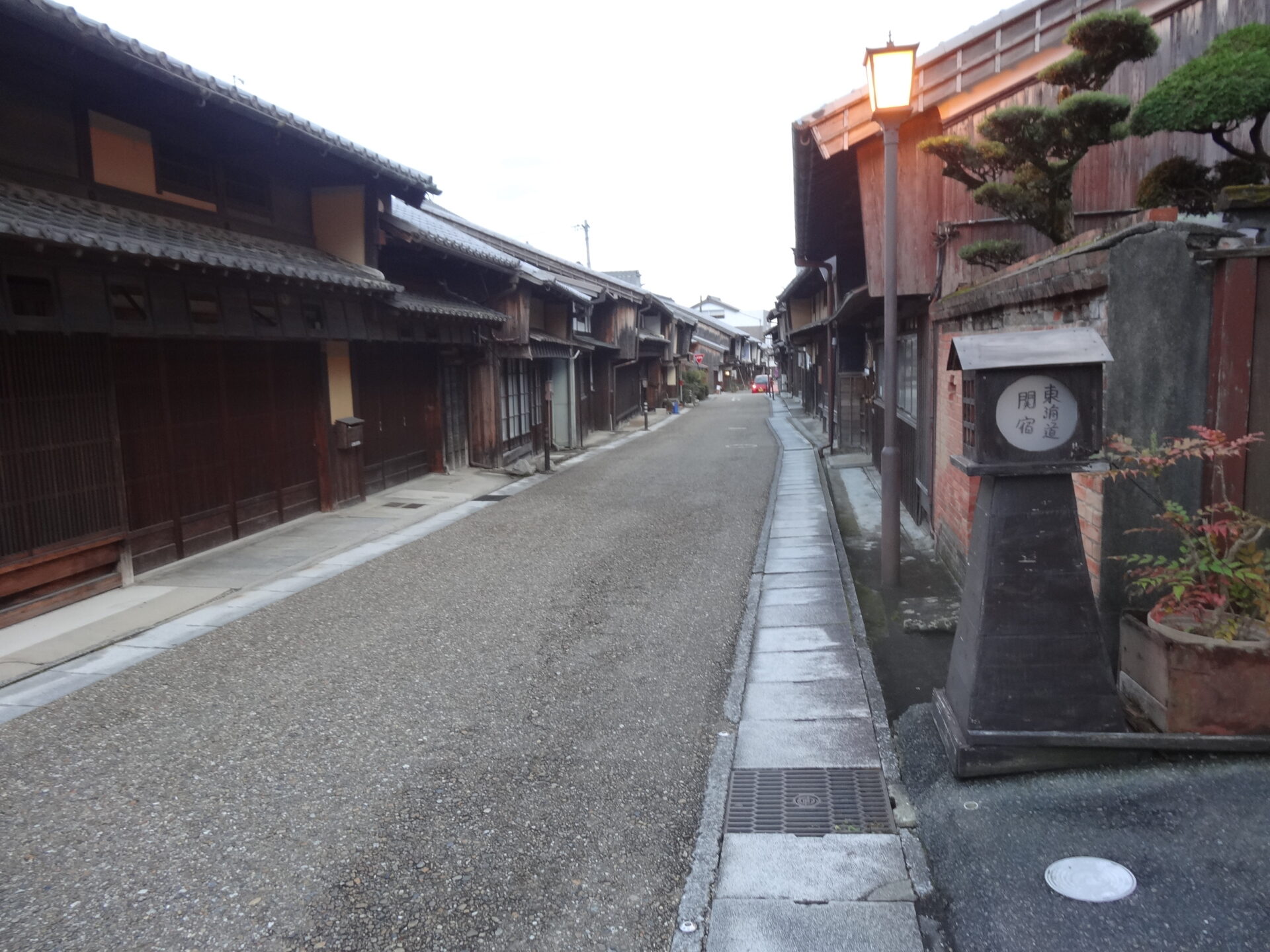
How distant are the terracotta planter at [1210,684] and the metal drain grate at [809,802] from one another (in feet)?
4.86

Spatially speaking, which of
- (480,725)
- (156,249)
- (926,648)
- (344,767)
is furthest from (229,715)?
(926,648)

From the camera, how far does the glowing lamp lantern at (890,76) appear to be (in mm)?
7965

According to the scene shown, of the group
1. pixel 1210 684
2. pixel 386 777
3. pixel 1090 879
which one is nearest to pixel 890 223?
pixel 1210 684

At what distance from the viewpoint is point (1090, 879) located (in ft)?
11.5

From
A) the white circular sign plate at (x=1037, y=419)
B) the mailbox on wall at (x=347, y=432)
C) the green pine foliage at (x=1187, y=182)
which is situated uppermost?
the green pine foliage at (x=1187, y=182)

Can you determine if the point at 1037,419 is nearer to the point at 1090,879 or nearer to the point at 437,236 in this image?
the point at 1090,879

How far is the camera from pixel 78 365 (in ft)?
28.6

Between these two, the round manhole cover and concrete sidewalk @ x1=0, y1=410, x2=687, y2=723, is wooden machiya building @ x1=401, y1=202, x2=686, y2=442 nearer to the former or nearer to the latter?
concrete sidewalk @ x1=0, y1=410, x2=687, y2=723

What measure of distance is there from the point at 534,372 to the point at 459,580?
14815 mm

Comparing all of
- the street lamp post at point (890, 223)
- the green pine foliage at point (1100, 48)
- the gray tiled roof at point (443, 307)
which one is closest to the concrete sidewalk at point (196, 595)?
the gray tiled roof at point (443, 307)

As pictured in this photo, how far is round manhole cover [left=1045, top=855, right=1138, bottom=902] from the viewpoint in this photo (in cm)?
342

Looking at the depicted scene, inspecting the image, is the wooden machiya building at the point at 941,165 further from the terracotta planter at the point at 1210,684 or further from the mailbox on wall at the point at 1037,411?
the terracotta planter at the point at 1210,684

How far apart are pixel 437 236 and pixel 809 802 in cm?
1358

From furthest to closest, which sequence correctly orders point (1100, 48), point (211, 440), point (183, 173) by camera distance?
point (211, 440)
point (183, 173)
point (1100, 48)
